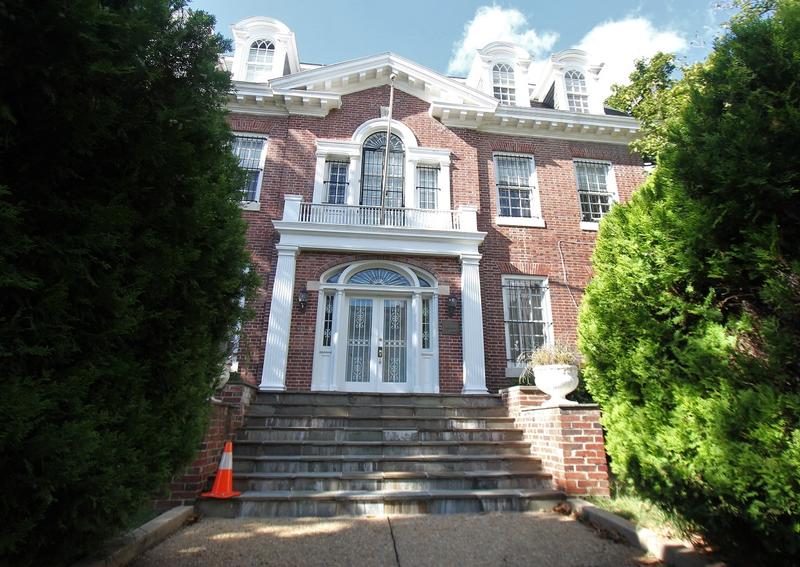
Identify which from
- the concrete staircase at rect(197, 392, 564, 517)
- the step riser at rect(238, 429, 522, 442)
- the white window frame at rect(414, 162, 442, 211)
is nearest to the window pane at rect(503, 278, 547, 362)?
the concrete staircase at rect(197, 392, 564, 517)

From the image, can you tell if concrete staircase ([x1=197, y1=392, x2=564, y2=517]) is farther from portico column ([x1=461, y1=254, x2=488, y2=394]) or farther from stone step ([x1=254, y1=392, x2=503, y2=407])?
portico column ([x1=461, y1=254, x2=488, y2=394])

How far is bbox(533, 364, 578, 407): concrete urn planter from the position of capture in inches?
233

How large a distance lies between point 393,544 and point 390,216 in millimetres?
7646

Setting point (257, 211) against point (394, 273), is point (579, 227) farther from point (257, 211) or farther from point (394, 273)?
point (257, 211)

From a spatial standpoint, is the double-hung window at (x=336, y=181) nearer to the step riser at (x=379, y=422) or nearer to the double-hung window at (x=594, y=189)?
the step riser at (x=379, y=422)

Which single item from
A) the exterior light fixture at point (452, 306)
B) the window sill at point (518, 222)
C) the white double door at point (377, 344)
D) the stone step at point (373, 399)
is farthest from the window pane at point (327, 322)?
the window sill at point (518, 222)

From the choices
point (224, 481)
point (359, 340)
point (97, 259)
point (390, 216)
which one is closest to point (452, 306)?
point (359, 340)

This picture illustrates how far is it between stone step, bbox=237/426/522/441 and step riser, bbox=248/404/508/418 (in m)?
0.58

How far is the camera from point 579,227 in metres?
10.7

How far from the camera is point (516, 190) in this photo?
11.0 m

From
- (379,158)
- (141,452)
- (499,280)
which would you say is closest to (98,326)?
(141,452)

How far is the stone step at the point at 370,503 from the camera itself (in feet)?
14.4

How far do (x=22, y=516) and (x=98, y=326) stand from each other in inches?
35.8

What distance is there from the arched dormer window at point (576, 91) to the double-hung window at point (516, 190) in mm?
2979
